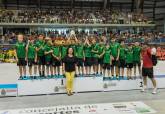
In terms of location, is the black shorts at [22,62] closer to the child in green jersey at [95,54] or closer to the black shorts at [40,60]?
the black shorts at [40,60]

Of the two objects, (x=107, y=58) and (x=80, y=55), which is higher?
(x=80, y=55)

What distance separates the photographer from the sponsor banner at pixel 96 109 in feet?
28.4

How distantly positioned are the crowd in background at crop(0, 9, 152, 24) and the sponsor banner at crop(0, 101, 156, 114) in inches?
950

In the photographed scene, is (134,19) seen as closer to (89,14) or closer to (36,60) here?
(89,14)

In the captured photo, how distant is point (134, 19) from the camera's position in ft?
120

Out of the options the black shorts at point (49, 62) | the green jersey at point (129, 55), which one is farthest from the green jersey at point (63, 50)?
the green jersey at point (129, 55)

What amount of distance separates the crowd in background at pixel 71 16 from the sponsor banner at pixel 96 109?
950 inches

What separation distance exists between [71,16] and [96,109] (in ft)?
88.0

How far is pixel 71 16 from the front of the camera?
115ft

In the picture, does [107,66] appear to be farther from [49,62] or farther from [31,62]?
[31,62]

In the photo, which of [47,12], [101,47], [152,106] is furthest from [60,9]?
[152,106]

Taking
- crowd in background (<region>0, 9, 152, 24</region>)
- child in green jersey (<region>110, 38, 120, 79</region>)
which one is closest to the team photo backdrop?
child in green jersey (<region>110, 38, 120, 79</region>)

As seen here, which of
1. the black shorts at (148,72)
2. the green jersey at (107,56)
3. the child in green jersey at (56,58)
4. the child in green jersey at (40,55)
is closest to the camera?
the black shorts at (148,72)

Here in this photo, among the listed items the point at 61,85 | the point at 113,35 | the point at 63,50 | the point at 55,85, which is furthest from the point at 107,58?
the point at 113,35
